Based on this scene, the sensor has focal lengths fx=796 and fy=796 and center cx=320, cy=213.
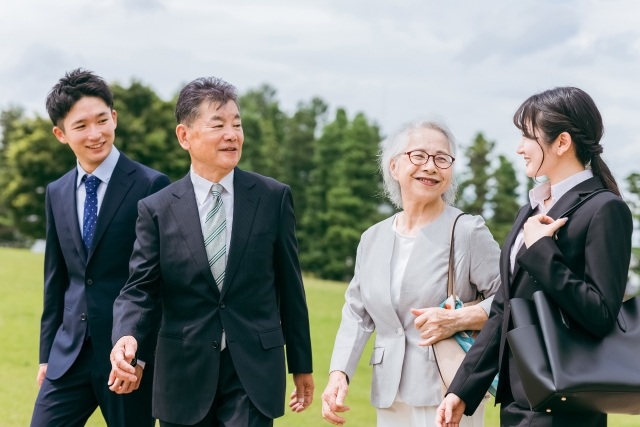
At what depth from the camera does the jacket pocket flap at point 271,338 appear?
4660mm

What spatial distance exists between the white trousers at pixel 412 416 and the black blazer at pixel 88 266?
159 centimetres

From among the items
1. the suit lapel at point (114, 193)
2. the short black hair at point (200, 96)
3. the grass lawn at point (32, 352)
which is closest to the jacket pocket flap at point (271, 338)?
the short black hair at point (200, 96)

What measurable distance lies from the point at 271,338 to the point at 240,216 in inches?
29.4

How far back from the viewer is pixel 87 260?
17.6ft

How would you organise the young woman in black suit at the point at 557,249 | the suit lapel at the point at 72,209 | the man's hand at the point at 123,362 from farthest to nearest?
the suit lapel at the point at 72,209 < the man's hand at the point at 123,362 < the young woman in black suit at the point at 557,249

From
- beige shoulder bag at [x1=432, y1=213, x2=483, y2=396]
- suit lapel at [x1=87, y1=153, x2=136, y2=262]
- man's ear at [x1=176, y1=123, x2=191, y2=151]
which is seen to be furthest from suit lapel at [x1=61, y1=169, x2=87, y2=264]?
beige shoulder bag at [x1=432, y1=213, x2=483, y2=396]

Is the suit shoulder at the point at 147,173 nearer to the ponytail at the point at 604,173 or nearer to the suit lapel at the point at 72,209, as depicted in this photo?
the suit lapel at the point at 72,209

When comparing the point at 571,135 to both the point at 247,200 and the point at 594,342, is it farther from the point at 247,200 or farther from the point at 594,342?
the point at 247,200

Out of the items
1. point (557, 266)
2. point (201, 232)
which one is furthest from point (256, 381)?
point (557, 266)

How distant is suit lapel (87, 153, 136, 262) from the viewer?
5.38m

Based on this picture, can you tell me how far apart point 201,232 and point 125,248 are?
0.97m

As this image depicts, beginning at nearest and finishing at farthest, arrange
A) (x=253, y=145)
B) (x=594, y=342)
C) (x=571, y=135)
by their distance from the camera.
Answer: (x=594, y=342), (x=571, y=135), (x=253, y=145)

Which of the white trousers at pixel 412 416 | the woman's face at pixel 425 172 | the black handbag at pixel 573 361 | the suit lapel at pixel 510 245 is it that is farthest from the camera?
the woman's face at pixel 425 172

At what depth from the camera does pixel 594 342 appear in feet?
11.5
